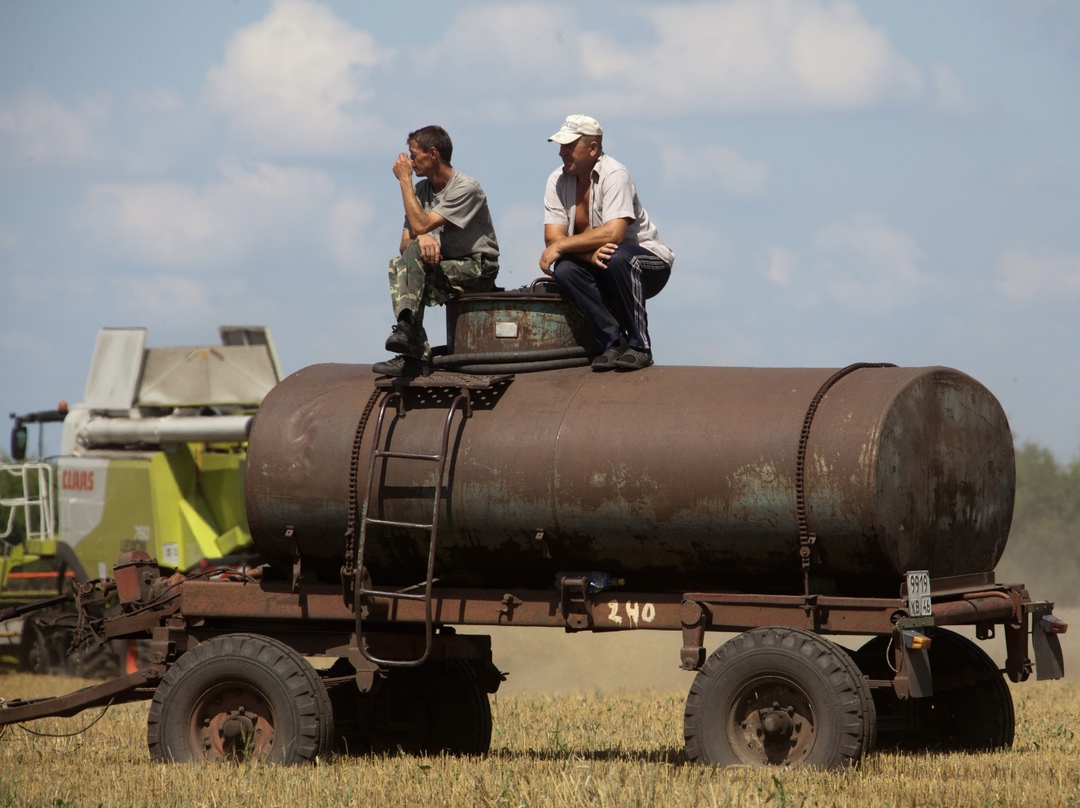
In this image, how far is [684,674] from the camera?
22828 millimetres

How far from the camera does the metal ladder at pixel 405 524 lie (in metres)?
9.19

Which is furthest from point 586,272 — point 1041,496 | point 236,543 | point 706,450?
point 1041,496

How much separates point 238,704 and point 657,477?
2.92m

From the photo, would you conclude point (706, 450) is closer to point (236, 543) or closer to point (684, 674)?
point (236, 543)

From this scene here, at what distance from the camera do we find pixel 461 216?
9930 mm

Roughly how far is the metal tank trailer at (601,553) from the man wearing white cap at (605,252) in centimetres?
24

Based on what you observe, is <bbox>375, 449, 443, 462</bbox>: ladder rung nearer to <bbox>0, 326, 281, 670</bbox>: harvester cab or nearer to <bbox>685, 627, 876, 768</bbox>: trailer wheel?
<bbox>685, 627, 876, 768</bbox>: trailer wheel

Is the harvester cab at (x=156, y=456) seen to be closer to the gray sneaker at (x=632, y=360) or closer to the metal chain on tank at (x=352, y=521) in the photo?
the metal chain on tank at (x=352, y=521)

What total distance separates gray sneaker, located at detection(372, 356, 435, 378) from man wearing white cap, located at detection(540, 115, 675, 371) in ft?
3.16

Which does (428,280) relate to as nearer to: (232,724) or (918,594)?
(232,724)

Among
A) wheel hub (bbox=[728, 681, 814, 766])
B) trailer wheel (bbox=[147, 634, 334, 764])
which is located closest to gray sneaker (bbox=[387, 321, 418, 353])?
trailer wheel (bbox=[147, 634, 334, 764])

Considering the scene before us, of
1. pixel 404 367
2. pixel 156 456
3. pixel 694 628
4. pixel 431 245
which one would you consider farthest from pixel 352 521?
pixel 156 456

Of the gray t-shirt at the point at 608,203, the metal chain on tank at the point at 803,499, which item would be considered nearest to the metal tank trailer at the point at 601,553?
the metal chain on tank at the point at 803,499

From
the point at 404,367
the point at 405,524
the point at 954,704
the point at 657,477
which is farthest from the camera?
the point at 404,367
